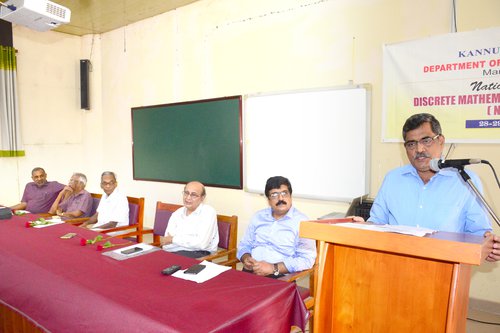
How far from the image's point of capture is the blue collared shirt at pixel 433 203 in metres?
1.64

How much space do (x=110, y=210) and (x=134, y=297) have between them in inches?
95.0

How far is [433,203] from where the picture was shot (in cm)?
173

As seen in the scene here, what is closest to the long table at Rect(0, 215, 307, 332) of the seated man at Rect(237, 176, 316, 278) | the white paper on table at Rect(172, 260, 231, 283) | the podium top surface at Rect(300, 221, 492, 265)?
the white paper on table at Rect(172, 260, 231, 283)

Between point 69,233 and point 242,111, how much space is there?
2.27m

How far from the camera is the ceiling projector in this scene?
9.18 ft

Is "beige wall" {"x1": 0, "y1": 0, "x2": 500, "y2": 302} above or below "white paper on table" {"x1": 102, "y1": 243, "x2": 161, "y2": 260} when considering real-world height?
above

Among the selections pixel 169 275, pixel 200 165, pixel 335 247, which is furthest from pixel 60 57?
pixel 335 247

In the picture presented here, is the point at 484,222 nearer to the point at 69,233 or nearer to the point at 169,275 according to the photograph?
the point at 169,275

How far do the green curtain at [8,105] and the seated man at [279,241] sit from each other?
455 centimetres

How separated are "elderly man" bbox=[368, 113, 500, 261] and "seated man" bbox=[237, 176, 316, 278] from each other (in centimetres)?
76

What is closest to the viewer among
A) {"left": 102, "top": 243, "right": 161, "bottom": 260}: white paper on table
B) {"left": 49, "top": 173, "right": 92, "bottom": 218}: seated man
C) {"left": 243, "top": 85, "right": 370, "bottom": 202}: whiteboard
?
{"left": 102, "top": 243, "right": 161, "bottom": 260}: white paper on table

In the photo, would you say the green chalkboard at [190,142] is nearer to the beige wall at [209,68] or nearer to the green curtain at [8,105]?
the beige wall at [209,68]

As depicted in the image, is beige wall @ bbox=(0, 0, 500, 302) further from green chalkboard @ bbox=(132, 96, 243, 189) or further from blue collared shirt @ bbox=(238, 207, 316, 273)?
blue collared shirt @ bbox=(238, 207, 316, 273)

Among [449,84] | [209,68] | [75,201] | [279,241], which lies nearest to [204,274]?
[279,241]
